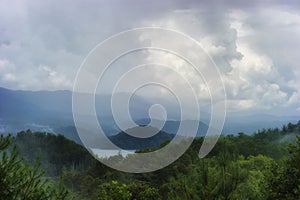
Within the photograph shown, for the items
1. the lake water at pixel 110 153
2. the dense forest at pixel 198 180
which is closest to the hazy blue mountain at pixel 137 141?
the lake water at pixel 110 153

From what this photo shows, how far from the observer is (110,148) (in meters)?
48.6

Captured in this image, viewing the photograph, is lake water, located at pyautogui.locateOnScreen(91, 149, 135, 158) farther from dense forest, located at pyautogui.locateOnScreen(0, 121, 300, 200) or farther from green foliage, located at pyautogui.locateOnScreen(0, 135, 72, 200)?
green foliage, located at pyautogui.locateOnScreen(0, 135, 72, 200)

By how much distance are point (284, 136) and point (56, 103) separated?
103404mm

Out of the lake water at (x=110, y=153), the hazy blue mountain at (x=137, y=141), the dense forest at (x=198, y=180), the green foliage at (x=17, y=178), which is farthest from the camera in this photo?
the hazy blue mountain at (x=137, y=141)

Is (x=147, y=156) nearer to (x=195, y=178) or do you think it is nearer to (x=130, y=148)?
(x=130, y=148)

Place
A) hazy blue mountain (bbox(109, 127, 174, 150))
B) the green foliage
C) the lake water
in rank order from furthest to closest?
hazy blue mountain (bbox(109, 127, 174, 150))
the lake water
the green foliage

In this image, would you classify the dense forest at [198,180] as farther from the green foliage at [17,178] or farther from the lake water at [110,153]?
the lake water at [110,153]

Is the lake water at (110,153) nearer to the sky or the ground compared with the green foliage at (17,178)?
nearer to the sky

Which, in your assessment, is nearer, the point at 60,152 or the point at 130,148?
the point at 130,148

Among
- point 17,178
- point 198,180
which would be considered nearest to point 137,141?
point 198,180

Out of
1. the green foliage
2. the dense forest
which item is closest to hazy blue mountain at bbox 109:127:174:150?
the dense forest

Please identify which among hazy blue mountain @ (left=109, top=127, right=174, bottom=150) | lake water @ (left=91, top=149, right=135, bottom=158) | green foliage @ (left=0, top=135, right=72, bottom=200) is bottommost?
green foliage @ (left=0, top=135, right=72, bottom=200)

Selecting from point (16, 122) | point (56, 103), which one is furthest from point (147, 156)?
point (56, 103)

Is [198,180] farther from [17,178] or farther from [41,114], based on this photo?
[41,114]
